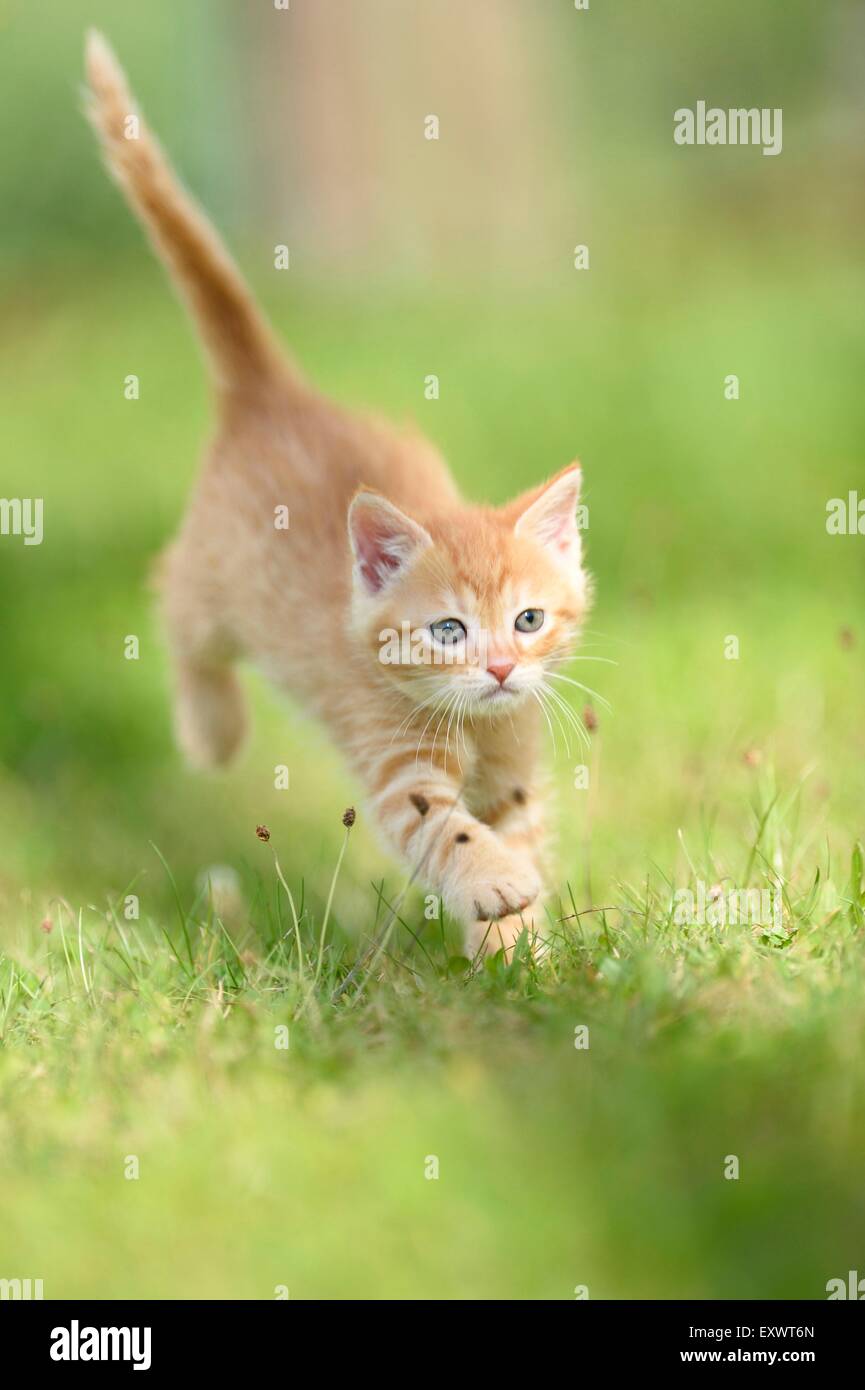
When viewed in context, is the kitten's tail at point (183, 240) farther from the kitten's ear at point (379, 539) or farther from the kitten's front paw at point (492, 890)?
the kitten's front paw at point (492, 890)

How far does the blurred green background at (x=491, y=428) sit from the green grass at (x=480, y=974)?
0.04 feet

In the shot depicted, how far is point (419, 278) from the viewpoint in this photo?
406 inches

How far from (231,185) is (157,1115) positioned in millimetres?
10812

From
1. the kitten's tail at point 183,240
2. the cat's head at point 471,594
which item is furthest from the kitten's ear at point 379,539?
the kitten's tail at point 183,240

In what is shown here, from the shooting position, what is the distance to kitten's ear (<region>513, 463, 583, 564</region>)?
9.42 feet

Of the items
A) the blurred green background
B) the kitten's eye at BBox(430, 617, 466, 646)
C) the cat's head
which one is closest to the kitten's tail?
the blurred green background

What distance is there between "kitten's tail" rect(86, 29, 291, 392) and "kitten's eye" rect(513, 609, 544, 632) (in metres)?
1.30

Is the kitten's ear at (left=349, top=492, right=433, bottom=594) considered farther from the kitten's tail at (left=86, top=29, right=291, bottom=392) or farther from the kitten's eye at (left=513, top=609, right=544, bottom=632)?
the kitten's tail at (left=86, top=29, right=291, bottom=392)

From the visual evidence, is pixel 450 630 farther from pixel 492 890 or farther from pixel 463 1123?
pixel 463 1123

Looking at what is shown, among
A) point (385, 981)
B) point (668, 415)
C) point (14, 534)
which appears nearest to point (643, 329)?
point (668, 415)

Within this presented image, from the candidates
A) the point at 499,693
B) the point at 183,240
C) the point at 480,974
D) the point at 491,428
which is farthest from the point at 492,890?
the point at 491,428

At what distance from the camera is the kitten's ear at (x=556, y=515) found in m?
2.87

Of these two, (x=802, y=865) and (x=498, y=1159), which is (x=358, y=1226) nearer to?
(x=498, y=1159)

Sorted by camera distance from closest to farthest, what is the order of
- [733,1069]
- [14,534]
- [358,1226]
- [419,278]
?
[358,1226], [733,1069], [14,534], [419,278]
